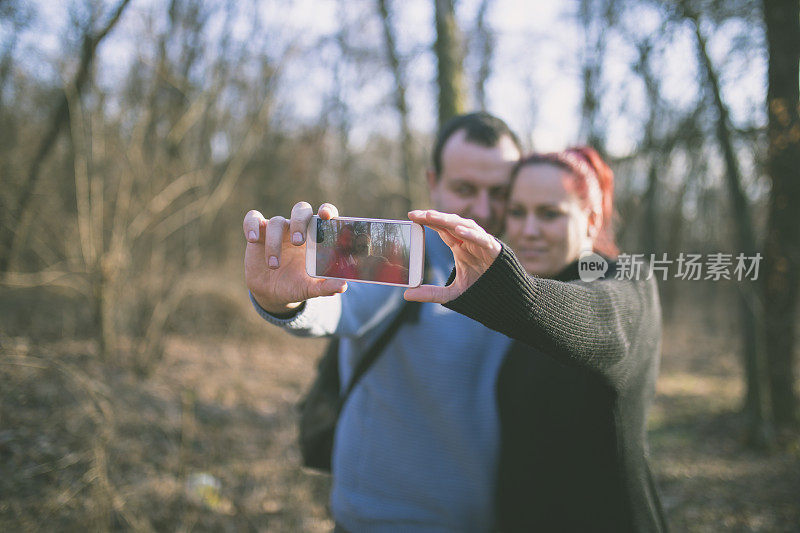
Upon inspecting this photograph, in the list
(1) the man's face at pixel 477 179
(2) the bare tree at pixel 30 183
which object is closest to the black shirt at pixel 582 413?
(1) the man's face at pixel 477 179

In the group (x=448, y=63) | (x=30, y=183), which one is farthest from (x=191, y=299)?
(x=448, y=63)

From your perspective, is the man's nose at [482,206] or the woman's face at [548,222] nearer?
the woman's face at [548,222]

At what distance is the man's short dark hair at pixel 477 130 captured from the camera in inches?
80.8

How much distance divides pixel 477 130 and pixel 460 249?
3.54 feet

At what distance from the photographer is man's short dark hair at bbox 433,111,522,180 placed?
2053 mm

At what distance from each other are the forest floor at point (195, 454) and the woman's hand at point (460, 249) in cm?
295

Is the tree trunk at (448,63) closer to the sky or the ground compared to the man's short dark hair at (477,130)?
closer to the sky

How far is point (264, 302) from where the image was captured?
1434 mm

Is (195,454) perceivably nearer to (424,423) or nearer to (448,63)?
(424,423)

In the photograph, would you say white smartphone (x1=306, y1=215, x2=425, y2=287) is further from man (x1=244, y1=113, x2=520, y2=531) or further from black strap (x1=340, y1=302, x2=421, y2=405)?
black strap (x1=340, y1=302, x2=421, y2=405)

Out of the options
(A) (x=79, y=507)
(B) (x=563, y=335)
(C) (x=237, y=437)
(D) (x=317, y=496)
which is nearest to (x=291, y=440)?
(C) (x=237, y=437)

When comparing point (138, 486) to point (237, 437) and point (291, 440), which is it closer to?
point (237, 437)

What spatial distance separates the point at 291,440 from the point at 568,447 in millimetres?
4435

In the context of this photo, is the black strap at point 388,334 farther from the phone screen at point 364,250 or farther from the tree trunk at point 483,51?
the tree trunk at point 483,51
